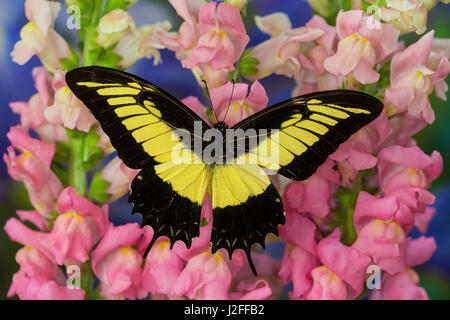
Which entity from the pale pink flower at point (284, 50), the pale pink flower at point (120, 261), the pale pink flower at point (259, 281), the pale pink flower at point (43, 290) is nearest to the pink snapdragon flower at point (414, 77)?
the pale pink flower at point (284, 50)

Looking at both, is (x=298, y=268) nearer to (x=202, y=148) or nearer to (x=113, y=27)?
(x=202, y=148)

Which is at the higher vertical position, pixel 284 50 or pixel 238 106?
pixel 284 50

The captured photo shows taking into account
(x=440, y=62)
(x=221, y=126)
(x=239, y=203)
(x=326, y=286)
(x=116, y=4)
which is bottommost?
(x=326, y=286)

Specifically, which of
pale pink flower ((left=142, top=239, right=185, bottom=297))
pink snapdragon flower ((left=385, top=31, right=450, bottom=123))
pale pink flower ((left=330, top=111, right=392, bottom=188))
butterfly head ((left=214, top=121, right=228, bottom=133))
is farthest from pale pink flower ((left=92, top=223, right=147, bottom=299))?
pink snapdragon flower ((left=385, top=31, right=450, bottom=123))

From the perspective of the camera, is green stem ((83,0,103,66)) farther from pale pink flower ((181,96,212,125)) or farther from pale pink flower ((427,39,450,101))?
pale pink flower ((427,39,450,101))

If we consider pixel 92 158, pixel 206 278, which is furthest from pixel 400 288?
pixel 92 158
